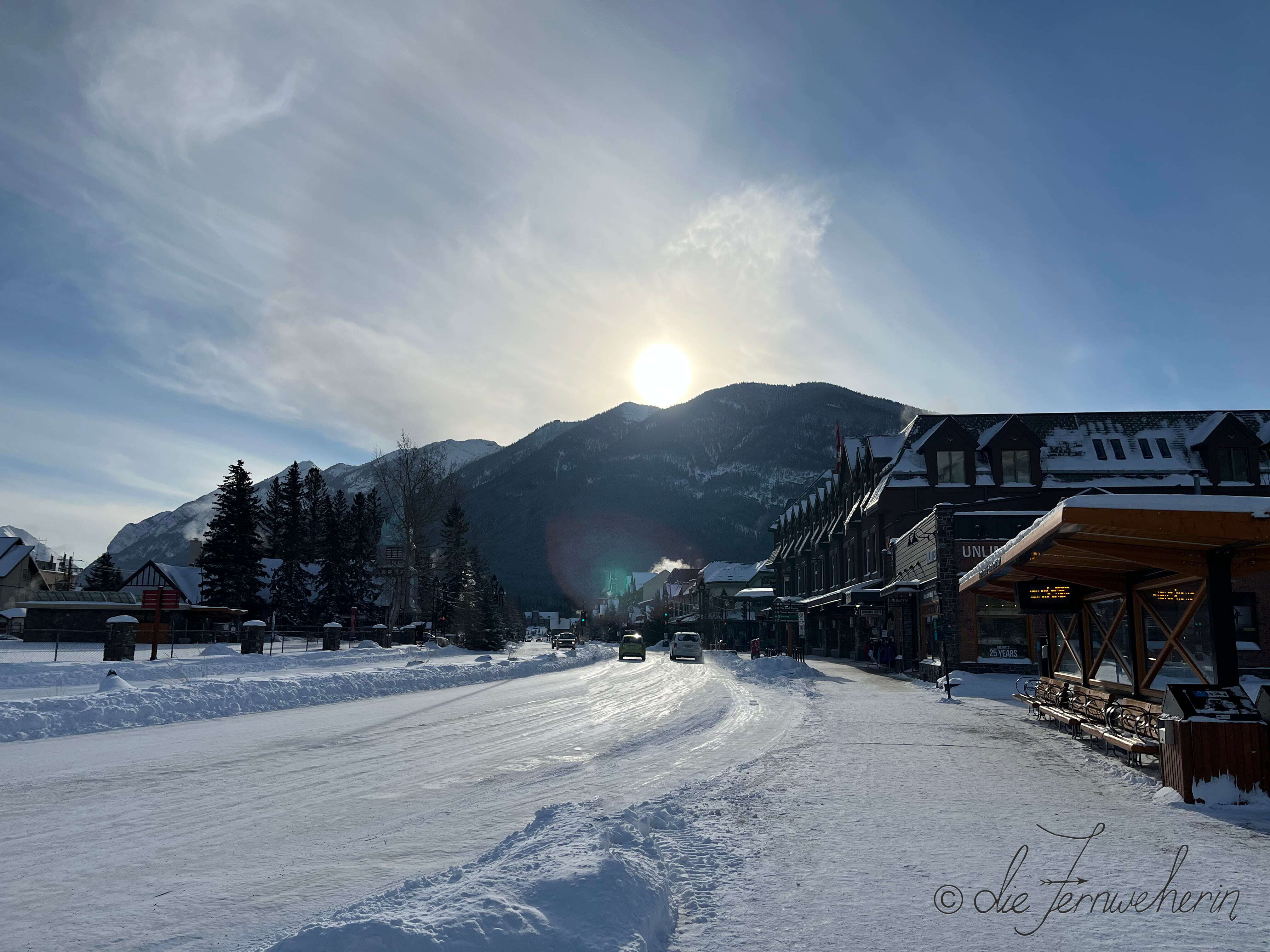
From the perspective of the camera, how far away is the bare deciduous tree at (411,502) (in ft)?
175

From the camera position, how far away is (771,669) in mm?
33906

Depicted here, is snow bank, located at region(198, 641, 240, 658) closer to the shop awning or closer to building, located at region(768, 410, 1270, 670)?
the shop awning

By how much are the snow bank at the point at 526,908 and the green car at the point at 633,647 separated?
4755cm

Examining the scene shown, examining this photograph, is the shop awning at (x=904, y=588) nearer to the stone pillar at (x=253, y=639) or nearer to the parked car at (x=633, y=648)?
the parked car at (x=633, y=648)

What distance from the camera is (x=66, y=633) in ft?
158

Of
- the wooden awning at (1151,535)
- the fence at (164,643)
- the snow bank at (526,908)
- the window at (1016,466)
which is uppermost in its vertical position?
the window at (1016,466)

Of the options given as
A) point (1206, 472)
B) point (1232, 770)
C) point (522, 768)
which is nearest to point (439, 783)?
point (522, 768)

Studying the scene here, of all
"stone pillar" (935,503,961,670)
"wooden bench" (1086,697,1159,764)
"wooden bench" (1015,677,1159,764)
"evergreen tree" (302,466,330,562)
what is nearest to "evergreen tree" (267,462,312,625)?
"evergreen tree" (302,466,330,562)

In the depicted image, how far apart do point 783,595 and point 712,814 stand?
208 ft

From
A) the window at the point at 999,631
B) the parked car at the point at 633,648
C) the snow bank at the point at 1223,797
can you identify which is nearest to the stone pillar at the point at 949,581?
the window at the point at 999,631

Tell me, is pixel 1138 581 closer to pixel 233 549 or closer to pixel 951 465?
pixel 951 465

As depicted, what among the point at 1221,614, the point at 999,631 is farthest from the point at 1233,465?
the point at 1221,614

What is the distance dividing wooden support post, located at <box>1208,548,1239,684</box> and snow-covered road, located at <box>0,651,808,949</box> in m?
5.96

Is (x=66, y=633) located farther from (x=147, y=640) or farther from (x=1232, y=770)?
(x=1232, y=770)
